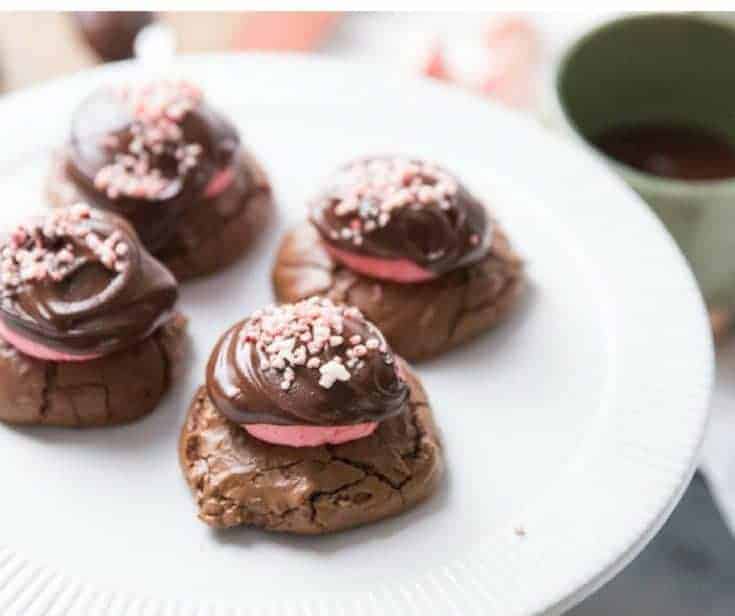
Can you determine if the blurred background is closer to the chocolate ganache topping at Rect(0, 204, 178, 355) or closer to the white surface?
the white surface

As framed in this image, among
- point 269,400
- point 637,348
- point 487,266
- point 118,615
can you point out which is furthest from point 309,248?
point 118,615

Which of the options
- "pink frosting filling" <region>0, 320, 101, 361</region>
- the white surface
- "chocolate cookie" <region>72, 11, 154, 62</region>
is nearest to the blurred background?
"chocolate cookie" <region>72, 11, 154, 62</region>

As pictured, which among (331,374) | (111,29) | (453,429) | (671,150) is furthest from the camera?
(111,29)

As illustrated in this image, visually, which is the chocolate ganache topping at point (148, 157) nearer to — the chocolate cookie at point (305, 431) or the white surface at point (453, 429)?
the white surface at point (453, 429)

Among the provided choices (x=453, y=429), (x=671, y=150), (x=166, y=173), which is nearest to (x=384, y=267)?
(x=453, y=429)

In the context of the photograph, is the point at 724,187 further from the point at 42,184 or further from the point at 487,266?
the point at 42,184

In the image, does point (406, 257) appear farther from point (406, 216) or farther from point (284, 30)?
point (284, 30)

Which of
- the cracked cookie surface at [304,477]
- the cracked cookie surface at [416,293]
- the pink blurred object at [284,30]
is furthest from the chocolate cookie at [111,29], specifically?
the cracked cookie surface at [304,477]
